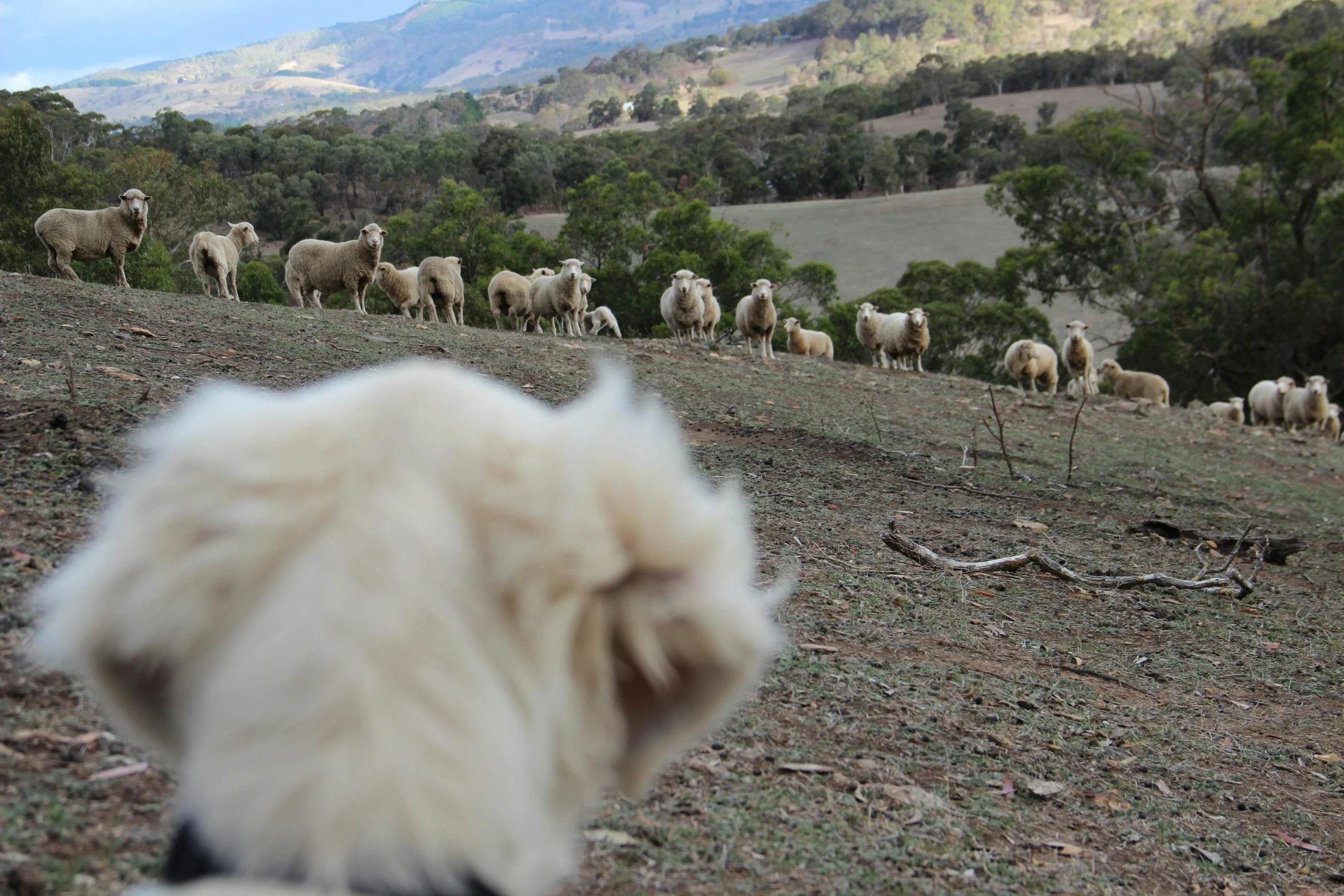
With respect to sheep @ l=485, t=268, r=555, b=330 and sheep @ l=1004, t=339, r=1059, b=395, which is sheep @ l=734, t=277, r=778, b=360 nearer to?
sheep @ l=485, t=268, r=555, b=330

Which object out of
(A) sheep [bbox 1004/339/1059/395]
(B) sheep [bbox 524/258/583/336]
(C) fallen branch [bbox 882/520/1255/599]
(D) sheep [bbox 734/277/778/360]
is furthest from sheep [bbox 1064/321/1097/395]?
(C) fallen branch [bbox 882/520/1255/599]

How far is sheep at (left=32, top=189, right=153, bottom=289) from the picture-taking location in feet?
46.2

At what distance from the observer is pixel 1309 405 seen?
70.2ft

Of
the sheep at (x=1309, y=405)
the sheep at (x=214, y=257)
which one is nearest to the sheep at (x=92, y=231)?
the sheep at (x=214, y=257)

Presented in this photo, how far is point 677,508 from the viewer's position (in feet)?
3.19

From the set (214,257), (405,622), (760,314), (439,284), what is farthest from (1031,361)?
(405,622)

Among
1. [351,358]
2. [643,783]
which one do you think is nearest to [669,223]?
[351,358]

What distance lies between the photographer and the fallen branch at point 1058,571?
6207 millimetres

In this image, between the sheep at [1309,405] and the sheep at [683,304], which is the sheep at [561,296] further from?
the sheep at [1309,405]

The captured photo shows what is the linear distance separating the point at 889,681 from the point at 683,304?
14117 millimetres

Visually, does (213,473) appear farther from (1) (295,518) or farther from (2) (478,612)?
(2) (478,612)

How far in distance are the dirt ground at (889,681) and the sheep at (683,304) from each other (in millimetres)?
7663

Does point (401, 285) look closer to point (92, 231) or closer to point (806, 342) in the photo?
point (92, 231)

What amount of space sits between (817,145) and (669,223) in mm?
46404
